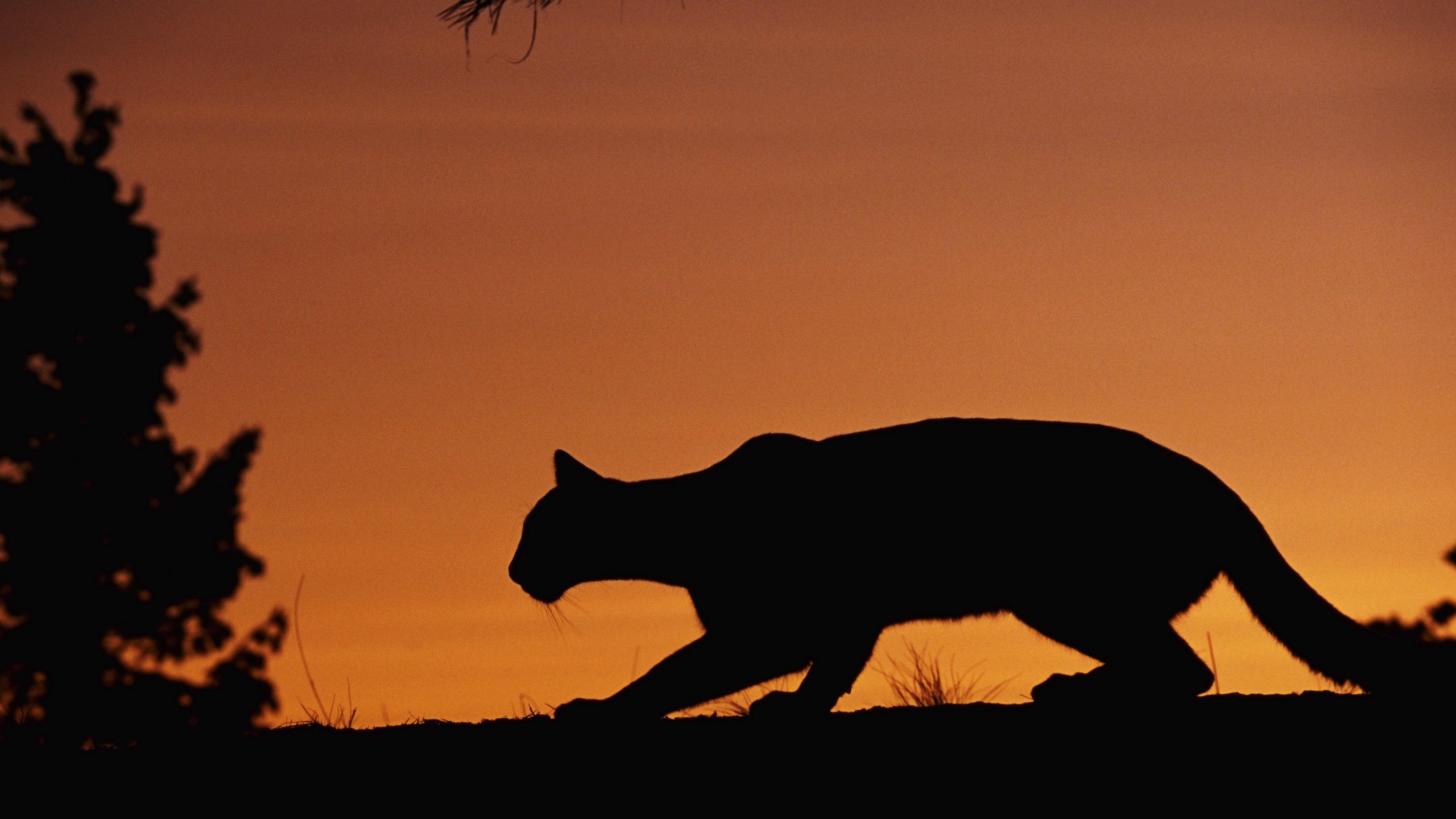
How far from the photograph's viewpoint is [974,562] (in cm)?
785

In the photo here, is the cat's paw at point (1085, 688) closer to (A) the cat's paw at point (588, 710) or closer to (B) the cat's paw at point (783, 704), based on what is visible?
(B) the cat's paw at point (783, 704)

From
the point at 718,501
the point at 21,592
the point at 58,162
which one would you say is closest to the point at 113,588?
the point at 21,592

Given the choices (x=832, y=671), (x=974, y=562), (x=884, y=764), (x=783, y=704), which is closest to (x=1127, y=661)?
(x=974, y=562)

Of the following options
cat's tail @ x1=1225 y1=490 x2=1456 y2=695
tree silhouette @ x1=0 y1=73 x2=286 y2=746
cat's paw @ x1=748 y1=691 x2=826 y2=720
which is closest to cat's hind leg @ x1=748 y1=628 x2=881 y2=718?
cat's paw @ x1=748 y1=691 x2=826 y2=720

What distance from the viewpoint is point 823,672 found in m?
8.00

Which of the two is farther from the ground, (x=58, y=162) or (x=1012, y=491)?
(x=58, y=162)

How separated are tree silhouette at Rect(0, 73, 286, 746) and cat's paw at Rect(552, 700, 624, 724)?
74.2 ft

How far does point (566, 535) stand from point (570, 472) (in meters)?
0.35

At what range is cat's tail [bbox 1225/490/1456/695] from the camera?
271 inches

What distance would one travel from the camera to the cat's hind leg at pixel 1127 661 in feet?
24.6

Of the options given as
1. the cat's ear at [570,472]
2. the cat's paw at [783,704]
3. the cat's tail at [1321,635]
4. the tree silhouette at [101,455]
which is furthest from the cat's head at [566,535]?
the tree silhouette at [101,455]

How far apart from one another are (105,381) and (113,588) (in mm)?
3773

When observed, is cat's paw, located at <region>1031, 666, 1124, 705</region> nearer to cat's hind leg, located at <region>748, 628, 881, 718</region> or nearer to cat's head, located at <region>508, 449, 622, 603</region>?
cat's hind leg, located at <region>748, 628, 881, 718</region>

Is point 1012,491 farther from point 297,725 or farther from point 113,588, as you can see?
point 113,588
